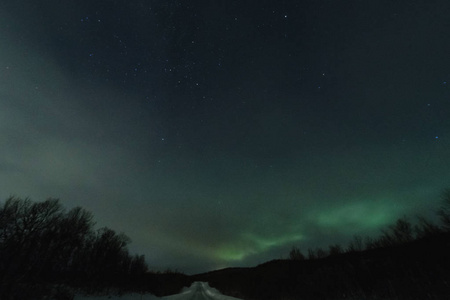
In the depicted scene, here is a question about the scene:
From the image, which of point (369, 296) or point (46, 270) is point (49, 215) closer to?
point (46, 270)

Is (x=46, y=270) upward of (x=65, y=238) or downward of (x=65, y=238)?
downward

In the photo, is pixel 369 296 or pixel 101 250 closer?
pixel 369 296

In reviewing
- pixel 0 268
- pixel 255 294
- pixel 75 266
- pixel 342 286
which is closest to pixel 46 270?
pixel 75 266

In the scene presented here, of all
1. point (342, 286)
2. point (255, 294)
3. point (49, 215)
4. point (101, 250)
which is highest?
point (49, 215)

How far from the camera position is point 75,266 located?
37781 mm

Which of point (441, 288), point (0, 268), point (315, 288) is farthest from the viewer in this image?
point (0, 268)

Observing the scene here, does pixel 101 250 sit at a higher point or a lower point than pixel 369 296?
higher

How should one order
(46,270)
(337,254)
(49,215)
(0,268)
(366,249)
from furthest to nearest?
1. (337,254)
2. (366,249)
3. (49,215)
4. (46,270)
5. (0,268)

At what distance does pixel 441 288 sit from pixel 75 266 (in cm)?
5324

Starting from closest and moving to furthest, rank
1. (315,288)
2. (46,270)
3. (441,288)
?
1. (441,288)
2. (315,288)
3. (46,270)

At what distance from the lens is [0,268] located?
82.5 ft

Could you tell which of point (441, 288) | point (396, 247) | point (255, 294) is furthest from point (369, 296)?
point (396, 247)

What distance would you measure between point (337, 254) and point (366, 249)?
946cm

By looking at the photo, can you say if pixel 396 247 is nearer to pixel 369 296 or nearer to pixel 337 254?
pixel 337 254
